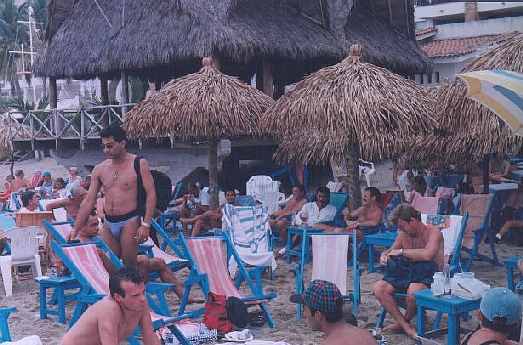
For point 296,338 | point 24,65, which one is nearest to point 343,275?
point 296,338

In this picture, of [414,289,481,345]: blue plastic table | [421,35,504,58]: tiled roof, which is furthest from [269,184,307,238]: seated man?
[421,35,504,58]: tiled roof

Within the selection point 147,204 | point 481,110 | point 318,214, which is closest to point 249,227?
point 318,214

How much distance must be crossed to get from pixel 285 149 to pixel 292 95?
4444 millimetres

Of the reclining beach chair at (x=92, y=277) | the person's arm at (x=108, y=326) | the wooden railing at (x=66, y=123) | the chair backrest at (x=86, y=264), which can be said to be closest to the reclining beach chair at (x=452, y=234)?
the reclining beach chair at (x=92, y=277)

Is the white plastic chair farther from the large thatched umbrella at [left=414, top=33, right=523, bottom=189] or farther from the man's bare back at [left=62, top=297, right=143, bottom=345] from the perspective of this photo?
the large thatched umbrella at [left=414, top=33, right=523, bottom=189]

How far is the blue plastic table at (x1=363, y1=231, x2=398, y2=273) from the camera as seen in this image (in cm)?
756

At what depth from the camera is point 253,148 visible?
56.0ft

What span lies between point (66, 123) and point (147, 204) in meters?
Result: 11.0

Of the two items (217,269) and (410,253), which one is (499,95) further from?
(217,269)

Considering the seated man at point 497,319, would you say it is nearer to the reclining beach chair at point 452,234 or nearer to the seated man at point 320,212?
the reclining beach chair at point 452,234

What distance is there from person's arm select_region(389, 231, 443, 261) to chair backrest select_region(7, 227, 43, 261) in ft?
14.4

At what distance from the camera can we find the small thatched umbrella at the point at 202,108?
30.4 feet

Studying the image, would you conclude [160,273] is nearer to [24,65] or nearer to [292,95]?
[292,95]

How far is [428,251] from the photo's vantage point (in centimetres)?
552
